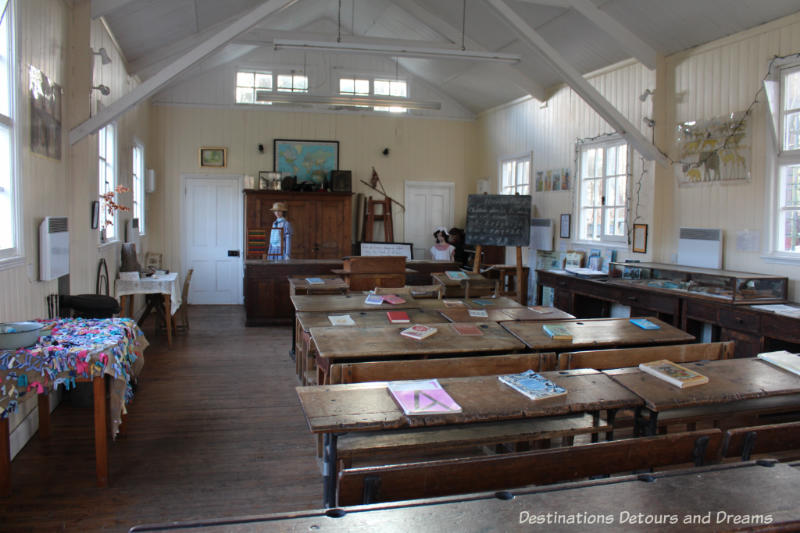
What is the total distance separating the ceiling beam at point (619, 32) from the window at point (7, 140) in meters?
5.33

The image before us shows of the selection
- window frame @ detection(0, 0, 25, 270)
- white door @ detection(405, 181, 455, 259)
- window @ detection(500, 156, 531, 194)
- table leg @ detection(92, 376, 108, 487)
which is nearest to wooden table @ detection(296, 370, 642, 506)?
table leg @ detection(92, 376, 108, 487)

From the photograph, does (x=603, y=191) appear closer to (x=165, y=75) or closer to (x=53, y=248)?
(x=165, y=75)

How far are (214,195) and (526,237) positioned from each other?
573 cm

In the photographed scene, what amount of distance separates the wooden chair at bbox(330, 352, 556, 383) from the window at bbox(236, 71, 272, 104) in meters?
8.83

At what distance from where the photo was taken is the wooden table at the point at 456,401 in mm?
2346

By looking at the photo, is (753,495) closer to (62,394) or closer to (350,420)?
(350,420)

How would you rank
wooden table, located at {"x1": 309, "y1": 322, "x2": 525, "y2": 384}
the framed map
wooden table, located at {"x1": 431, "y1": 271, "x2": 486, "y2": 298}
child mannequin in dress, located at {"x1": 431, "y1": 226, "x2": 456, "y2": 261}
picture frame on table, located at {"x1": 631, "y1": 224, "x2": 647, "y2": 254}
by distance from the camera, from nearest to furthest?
wooden table, located at {"x1": 309, "y1": 322, "x2": 525, "y2": 384}
wooden table, located at {"x1": 431, "y1": 271, "x2": 486, "y2": 298}
picture frame on table, located at {"x1": 631, "y1": 224, "x2": 647, "y2": 254}
child mannequin in dress, located at {"x1": 431, "y1": 226, "x2": 456, "y2": 261}
the framed map

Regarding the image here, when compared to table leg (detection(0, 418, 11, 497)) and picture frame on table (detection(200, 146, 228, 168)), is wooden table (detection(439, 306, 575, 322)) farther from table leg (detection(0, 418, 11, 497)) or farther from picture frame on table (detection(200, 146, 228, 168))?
picture frame on table (detection(200, 146, 228, 168))

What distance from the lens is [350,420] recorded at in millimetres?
2326

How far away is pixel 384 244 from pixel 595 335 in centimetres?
680

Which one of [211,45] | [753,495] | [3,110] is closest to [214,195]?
[211,45]

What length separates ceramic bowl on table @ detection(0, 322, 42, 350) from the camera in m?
3.11

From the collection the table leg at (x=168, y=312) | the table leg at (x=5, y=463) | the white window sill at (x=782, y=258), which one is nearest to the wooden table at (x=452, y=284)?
the white window sill at (x=782, y=258)

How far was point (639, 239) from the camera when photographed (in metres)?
7.16
